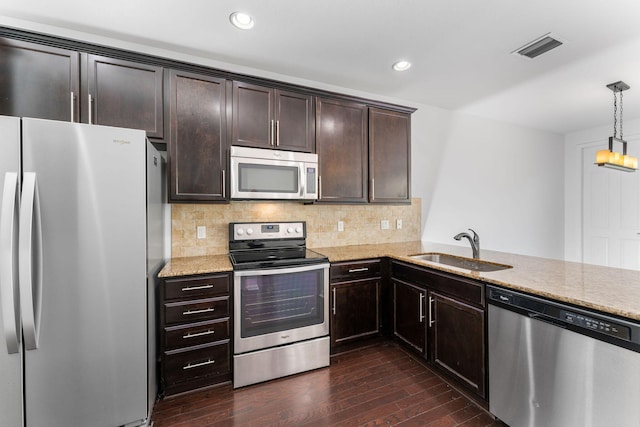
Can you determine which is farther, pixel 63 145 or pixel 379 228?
pixel 379 228

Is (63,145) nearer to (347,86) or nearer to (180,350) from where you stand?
(180,350)

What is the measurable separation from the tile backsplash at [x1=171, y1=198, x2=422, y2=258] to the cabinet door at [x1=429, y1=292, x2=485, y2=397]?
1222 millimetres

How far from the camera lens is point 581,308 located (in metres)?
1.28

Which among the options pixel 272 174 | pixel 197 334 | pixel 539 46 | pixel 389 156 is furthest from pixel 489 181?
pixel 197 334

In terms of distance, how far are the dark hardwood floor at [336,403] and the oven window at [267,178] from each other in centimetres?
153

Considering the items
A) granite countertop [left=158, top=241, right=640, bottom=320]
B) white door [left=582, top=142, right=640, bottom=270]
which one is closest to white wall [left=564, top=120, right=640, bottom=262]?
white door [left=582, top=142, right=640, bottom=270]

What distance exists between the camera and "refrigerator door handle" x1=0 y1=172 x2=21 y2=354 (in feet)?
4.22

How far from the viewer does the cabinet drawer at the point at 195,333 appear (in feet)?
6.15

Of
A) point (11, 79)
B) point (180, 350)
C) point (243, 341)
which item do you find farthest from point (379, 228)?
point (11, 79)

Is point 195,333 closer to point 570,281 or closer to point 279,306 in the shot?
point 279,306

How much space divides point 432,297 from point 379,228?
1262 millimetres

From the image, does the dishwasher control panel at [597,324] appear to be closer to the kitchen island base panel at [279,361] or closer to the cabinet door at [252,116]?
the kitchen island base panel at [279,361]

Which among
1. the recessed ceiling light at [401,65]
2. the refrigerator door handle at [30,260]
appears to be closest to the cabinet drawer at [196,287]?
the refrigerator door handle at [30,260]

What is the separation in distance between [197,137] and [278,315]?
1553mm
